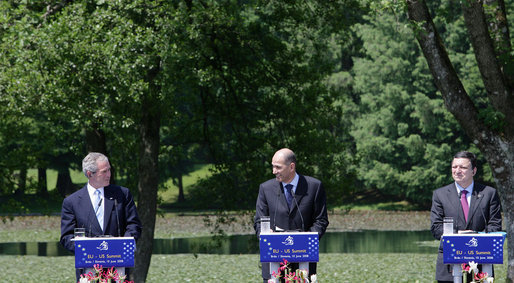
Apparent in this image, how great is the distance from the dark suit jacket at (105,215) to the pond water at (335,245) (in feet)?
66.9

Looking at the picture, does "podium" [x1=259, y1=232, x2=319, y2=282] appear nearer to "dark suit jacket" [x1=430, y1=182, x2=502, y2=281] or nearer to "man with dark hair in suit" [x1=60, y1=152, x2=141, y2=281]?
"man with dark hair in suit" [x1=60, y1=152, x2=141, y2=281]

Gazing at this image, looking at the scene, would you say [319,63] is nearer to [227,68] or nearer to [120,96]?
[227,68]

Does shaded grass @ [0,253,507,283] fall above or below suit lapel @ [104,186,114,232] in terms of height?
below

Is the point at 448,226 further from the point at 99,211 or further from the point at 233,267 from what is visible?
the point at 233,267

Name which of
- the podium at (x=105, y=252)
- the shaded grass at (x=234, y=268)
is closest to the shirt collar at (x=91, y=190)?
the podium at (x=105, y=252)

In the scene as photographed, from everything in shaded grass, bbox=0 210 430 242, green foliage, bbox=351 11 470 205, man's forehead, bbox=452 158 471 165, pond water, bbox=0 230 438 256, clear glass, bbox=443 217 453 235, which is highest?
green foliage, bbox=351 11 470 205

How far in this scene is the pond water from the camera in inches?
1187

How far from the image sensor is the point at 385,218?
48656 millimetres

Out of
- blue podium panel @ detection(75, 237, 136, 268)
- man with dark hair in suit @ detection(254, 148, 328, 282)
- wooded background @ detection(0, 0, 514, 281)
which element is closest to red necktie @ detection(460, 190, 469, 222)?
man with dark hair in suit @ detection(254, 148, 328, 282)

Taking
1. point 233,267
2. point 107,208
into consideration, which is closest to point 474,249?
point 107,208

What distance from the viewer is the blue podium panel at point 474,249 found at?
6516mm

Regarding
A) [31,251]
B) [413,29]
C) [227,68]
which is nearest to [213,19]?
[227,68]

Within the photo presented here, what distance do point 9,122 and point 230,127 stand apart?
15.7ft

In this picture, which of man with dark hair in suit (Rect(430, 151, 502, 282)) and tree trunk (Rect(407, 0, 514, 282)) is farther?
tree trunk (Rect(407, 0, 514, 282))
